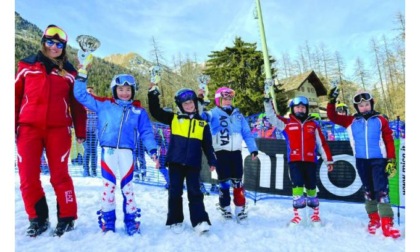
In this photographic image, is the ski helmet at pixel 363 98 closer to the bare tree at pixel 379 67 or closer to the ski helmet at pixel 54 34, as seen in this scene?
the ski helmet at pixel 54 34

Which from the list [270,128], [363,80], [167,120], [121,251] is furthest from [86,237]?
[363,80]

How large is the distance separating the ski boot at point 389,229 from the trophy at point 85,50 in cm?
432

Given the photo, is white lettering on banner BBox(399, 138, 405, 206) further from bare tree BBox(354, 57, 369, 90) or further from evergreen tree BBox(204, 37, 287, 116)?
bare tree BBox(354, 57, 369, 90)

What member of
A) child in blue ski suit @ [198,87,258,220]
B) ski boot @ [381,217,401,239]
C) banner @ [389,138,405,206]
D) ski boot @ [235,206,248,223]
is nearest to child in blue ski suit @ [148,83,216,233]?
child in blue ski suit @ [198,87,258,220]

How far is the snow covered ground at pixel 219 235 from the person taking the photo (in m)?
3.36

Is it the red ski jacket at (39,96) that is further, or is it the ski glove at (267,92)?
the ski glove at (267,92)

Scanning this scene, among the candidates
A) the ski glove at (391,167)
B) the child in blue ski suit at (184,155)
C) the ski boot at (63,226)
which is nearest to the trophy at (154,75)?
the child in blue ski suit at (184,155)

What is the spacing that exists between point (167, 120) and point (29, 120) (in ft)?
5.32

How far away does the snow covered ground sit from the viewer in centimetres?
336

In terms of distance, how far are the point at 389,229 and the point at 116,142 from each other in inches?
147

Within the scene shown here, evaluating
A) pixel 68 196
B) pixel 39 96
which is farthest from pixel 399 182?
pixel 39 96

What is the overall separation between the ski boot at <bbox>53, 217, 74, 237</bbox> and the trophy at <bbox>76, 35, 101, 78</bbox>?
168 cm

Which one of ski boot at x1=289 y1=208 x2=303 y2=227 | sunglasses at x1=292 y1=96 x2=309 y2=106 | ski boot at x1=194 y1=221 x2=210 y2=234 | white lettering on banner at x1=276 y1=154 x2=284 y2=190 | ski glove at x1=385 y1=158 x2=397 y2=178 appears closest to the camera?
ski boot at x1=194 y1=221 x2=210 y2=234

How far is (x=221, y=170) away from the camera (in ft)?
16.1
